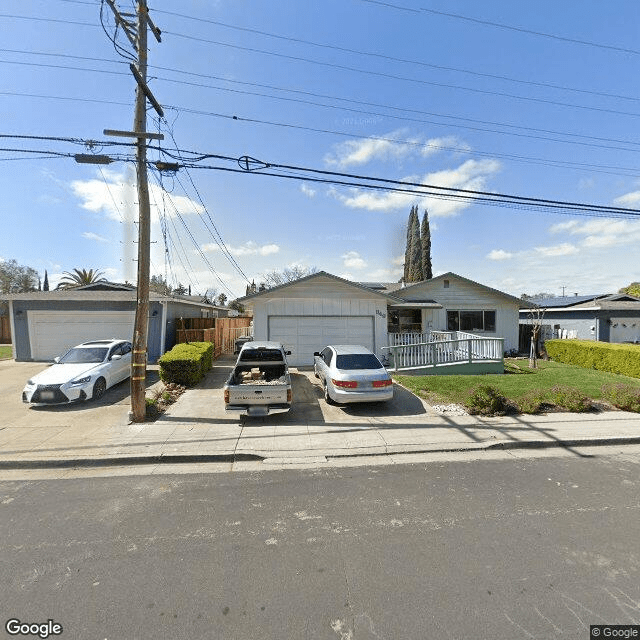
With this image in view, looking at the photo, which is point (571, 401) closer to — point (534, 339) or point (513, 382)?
point (513, 382)

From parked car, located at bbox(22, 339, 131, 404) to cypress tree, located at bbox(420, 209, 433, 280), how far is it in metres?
36.9

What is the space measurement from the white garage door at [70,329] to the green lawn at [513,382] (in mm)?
12502

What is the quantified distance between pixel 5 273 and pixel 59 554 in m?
55.1

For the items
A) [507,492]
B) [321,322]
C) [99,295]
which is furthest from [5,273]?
[507,492]

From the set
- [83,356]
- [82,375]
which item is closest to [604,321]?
[82,375]

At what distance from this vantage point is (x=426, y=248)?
4147cm

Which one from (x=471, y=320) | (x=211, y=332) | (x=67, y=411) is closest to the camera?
(x=67, y=411)

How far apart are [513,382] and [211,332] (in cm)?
1347

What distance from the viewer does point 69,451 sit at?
18.2ft

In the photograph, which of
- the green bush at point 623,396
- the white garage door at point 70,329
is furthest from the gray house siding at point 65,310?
the green bush at point 623,396

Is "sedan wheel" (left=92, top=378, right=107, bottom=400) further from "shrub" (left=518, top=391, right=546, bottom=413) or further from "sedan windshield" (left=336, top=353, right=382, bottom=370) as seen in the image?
"shrub" (left=518, top=391, right=546, bottom=413)

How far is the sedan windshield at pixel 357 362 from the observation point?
820 centimetres

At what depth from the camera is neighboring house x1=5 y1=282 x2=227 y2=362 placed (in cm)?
1418

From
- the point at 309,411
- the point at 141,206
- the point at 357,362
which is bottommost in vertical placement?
the point at 309,411
